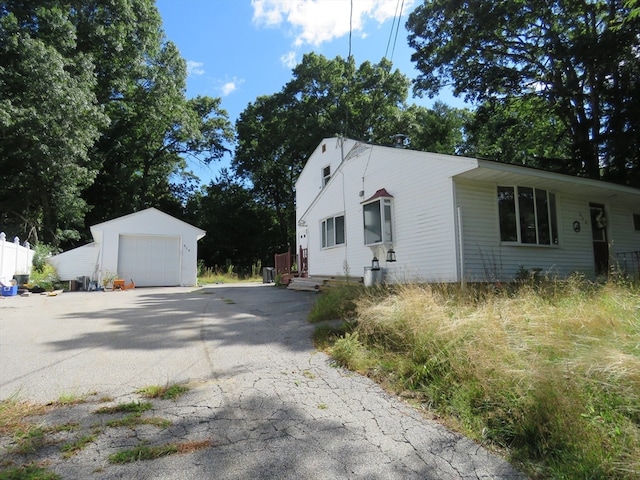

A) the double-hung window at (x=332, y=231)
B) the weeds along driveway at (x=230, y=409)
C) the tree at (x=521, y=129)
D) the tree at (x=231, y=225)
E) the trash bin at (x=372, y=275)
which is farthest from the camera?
→ the tree at (x=231, y=225)

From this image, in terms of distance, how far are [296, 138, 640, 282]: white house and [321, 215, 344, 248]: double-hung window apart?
0.11m

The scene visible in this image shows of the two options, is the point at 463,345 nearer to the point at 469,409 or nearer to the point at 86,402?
the point at 469,409

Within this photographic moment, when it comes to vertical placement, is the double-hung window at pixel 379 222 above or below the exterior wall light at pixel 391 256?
above

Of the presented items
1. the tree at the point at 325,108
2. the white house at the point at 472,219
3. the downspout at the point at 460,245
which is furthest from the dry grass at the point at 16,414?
the tree at the point at 325,108

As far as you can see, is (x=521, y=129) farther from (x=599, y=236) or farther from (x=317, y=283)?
(x=317, y=283)

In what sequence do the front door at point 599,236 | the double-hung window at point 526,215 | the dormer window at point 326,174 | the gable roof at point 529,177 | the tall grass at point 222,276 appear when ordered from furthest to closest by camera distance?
the tall grass at point 222,276 < the dormer window at point 326,174 < the front door at point 599,236 < the double-hung window at point 526,215 < the gable roof at point 529,177

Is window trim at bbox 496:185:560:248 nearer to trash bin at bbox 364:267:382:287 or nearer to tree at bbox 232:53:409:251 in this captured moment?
trash bin at bbox 364:267:382:287

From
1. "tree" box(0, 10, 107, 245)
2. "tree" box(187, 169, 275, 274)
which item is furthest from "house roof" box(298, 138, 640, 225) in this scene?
"tree" box(187, 169, 275, 274)

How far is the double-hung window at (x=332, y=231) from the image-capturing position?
13.0 m

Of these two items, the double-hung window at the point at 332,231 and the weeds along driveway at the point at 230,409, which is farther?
the double-hung window at the point at 332,231

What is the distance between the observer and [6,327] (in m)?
6.58

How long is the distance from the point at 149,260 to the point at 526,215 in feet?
50.1

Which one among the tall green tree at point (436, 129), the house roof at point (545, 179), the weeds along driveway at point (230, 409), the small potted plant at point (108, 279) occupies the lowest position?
the weeds along driveway at point (230, 409)

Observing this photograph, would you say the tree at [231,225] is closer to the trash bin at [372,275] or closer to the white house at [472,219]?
the white house at [472,219]
